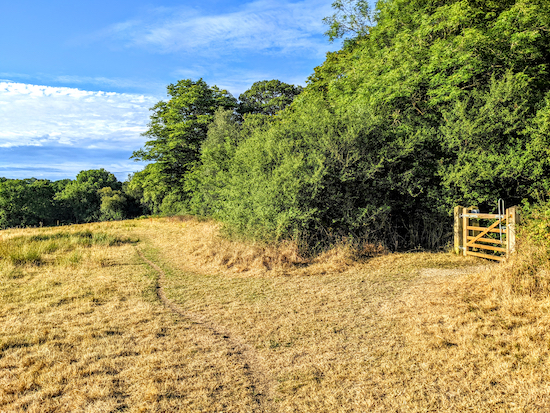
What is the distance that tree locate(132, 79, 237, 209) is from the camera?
32.8 metres

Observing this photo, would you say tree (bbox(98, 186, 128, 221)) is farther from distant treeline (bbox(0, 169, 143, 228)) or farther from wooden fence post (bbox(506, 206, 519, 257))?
wooden fence post (bbox(506, 206, 519, 257))

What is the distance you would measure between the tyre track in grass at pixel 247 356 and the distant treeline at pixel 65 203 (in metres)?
56.5

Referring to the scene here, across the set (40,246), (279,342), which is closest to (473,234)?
(279,342)

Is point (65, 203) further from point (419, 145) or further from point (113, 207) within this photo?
point (419, 145)

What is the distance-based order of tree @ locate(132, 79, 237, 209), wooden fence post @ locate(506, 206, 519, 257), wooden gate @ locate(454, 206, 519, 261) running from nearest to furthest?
wooden fence post @ locate(506, 206, 519, 257)
wooden gate @ locate(454, 206, 519, 261)
tree @ locate(132, 79, 237, 209)

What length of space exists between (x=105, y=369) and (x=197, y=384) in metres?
1.32

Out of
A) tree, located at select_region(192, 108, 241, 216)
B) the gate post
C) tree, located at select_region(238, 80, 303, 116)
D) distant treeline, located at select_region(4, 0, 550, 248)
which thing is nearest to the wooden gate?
the gate post

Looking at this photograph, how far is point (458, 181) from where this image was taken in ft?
38.2

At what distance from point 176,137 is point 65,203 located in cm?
4527

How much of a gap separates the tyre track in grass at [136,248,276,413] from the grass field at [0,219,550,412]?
0.07ft

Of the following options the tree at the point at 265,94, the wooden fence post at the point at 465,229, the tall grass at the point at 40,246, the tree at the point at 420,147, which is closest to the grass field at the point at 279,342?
the wooden fence post at the point at 465,229

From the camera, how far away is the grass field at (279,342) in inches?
146

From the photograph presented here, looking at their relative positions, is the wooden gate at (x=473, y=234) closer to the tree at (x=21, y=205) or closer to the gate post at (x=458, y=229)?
the gate post at (x=458, y=229)

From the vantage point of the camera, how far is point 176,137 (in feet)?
109
